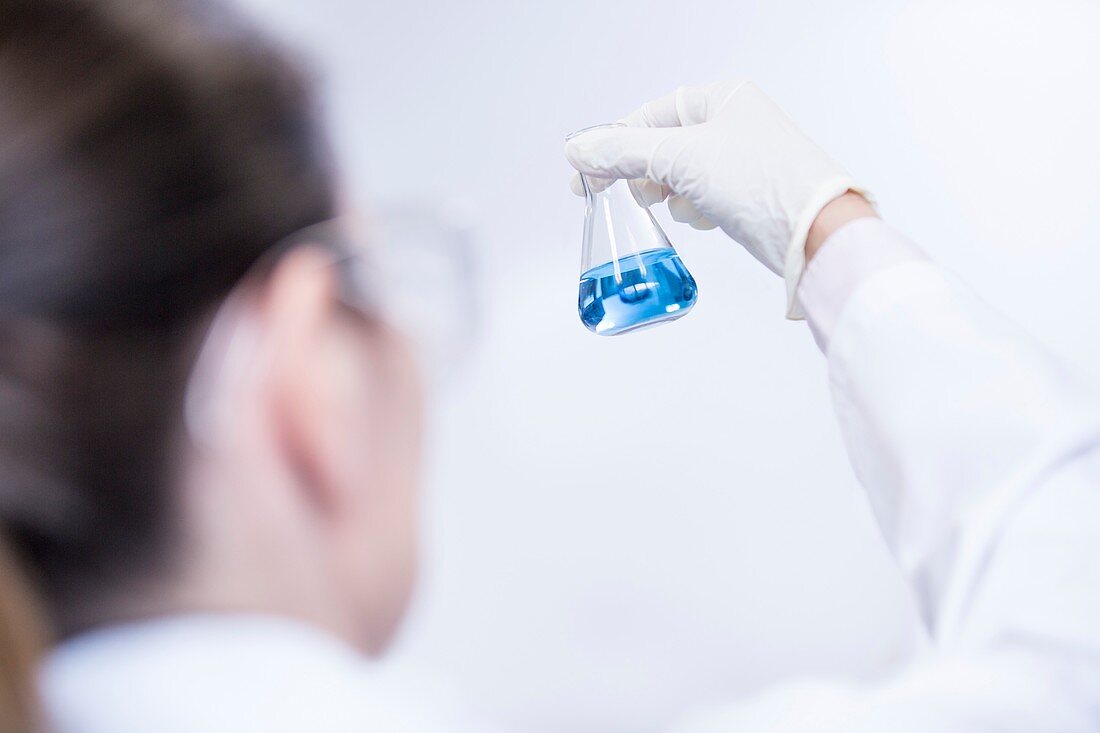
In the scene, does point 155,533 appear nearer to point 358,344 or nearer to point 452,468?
point 358,344

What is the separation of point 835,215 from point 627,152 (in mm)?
259

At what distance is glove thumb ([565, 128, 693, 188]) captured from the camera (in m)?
1.02

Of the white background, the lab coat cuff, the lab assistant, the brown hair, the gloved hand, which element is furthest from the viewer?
the white background

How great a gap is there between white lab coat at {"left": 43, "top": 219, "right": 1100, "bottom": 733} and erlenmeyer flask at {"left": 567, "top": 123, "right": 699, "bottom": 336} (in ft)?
0.49

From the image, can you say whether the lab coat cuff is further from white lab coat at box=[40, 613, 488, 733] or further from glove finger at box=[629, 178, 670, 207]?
white lab coat at box=[40, 613, 488, 733]

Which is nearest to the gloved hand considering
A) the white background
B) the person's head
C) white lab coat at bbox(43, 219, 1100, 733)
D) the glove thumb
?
the glove thumb

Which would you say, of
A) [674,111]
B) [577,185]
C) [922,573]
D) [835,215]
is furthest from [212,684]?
[674,111]

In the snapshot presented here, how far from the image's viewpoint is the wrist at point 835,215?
89 centimetres

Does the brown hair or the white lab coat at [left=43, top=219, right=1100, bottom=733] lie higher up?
the brown hair

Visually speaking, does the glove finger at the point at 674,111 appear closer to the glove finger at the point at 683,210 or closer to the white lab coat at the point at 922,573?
the glove finger at the point at 683,210

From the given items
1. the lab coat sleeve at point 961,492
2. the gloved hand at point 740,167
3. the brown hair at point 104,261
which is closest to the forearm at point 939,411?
the lab coat sleeve at point 961,492

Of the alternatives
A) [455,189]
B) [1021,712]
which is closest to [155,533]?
[1021,712]

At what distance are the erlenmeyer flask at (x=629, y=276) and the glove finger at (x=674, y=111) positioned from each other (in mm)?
165

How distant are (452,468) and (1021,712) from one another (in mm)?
1419
